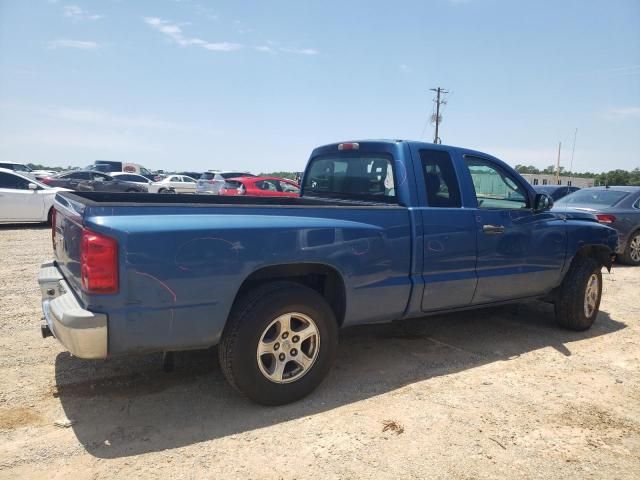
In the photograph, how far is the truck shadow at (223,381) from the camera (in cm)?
298

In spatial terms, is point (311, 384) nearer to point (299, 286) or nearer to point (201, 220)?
point (299, 286)

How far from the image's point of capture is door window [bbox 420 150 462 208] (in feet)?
13.5

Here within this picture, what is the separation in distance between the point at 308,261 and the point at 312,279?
470mm

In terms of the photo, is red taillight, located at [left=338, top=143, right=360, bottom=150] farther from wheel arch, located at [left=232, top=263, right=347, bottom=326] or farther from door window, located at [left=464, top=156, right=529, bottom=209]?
wheel arch, located at [left=232, top=263, right=347, bottom=326]

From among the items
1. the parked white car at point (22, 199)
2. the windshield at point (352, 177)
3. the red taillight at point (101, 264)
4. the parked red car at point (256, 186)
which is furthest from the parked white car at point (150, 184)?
the red taillight at point (101, 264)

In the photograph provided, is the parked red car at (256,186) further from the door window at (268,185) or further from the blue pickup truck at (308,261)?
the blue pickup truck at (308,261)

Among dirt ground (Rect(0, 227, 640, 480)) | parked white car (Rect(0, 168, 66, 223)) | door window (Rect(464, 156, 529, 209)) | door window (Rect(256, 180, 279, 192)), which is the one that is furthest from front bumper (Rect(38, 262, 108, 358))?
door window (Rect(256, 180, 279, 192))

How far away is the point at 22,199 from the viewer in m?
12.1

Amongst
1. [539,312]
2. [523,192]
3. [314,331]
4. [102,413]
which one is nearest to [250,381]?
[314,331]

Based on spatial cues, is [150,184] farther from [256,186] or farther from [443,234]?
[443,234]

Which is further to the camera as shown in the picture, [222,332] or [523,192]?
[523,192]

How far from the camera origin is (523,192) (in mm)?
4797

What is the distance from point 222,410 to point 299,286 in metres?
0.98

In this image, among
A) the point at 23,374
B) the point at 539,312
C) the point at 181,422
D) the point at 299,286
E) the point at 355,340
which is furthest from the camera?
the point at 539,312
